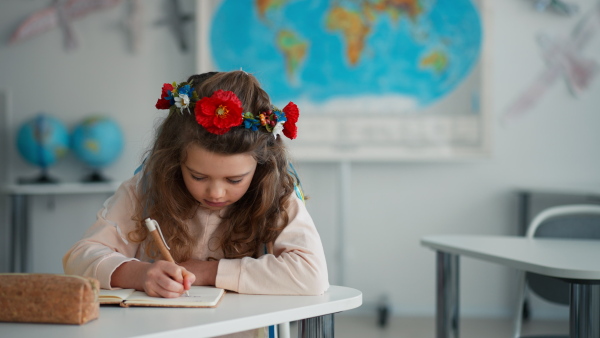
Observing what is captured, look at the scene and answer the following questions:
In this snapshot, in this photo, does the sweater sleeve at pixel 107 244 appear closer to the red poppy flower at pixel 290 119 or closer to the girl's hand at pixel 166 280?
the girl's hand at pixel 166 280

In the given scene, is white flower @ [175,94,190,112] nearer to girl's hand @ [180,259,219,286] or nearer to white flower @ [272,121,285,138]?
white flower @ [272,121,285,138]

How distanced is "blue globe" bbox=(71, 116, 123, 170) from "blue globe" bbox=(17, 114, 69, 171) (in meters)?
0.09

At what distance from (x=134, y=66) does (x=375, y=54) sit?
136cm

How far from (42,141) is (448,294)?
250cm

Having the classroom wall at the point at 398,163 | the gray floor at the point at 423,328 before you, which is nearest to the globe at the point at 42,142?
the classroom wall at the point at 398,163

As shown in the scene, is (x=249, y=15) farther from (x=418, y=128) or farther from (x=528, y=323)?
(x=528, y=323)

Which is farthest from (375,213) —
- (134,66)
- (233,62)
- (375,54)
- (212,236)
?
(212,236)

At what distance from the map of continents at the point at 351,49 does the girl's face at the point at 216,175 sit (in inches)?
96.9

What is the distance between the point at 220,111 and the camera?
1.29 metres

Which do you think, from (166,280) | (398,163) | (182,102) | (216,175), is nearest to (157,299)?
(166,280)

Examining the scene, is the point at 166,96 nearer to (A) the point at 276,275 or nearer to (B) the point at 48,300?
(A) the point at 276,275

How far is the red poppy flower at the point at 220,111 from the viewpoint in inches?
50.5

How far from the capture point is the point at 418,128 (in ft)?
12.3

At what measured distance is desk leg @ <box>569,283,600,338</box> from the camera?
1.49 meters
